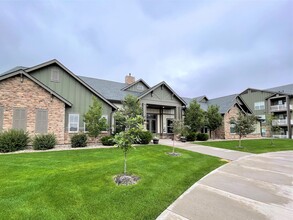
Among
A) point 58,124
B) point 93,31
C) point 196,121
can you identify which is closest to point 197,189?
point 58,124

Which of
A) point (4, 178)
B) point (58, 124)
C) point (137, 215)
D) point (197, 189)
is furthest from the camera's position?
point (58, 124)

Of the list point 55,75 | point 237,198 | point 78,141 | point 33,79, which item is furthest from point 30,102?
point 237,198

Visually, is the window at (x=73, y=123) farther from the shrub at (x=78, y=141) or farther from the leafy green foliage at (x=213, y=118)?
the leafy green foliage at (x=213, y=118)

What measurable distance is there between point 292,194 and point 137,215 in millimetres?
4544

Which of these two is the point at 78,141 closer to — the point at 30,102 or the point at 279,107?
the point at 30,102

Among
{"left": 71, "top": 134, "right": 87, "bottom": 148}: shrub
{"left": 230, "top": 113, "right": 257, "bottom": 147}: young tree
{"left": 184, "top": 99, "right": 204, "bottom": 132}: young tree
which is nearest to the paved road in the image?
{"left": 230, "top": 113, "right": 257, "bottom": 147}: young tree

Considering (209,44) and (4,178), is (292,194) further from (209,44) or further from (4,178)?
(209,44)

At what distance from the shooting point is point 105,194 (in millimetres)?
4684

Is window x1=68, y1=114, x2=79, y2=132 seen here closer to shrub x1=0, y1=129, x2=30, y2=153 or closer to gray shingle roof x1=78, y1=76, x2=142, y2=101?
shrub x1=0, y1=129, x2=30, y2=153

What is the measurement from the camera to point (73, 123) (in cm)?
1528

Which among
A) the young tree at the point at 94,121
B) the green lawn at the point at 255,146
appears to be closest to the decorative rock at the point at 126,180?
the young tree at the point at 94,121

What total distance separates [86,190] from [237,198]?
162 inches

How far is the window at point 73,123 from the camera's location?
49.6ft

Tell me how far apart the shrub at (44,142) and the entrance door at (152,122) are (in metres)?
12.6
